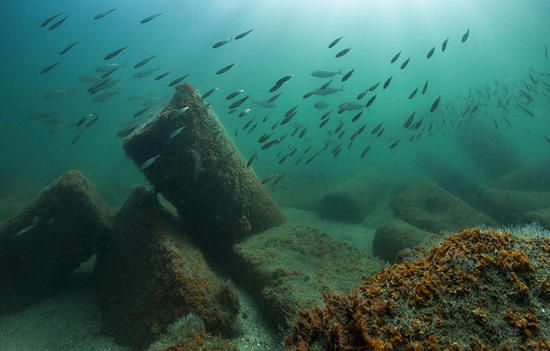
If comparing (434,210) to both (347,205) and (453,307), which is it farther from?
(453,307)

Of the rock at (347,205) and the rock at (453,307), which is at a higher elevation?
the rock at (453,307)

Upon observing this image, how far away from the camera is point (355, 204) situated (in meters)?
12.2

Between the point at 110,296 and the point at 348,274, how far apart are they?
4.37 metres

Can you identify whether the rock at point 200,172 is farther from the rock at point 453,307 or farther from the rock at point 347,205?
the rock at point 347,205

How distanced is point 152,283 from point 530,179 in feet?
56.9

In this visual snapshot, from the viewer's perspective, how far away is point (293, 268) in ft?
16.2

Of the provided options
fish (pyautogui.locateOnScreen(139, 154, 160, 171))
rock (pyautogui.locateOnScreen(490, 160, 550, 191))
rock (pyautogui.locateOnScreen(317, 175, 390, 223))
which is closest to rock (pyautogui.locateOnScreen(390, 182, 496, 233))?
rock (pyautogui.locateOnScreen(317, 175, 390, 223))

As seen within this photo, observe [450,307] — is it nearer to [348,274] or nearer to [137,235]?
[348,274]

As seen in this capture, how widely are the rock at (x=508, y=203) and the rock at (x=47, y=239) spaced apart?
12.4 meters

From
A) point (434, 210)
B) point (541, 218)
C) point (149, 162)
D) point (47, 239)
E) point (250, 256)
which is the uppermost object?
point (149, 162)

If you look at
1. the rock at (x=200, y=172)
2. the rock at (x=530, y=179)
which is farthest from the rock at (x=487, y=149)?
the rock at (x=200, y=172)

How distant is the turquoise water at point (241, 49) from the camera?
138 feet

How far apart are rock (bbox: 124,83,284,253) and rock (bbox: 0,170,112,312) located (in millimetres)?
1500

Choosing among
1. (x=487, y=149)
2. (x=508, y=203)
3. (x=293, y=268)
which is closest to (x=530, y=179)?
(x=487, y=149)
